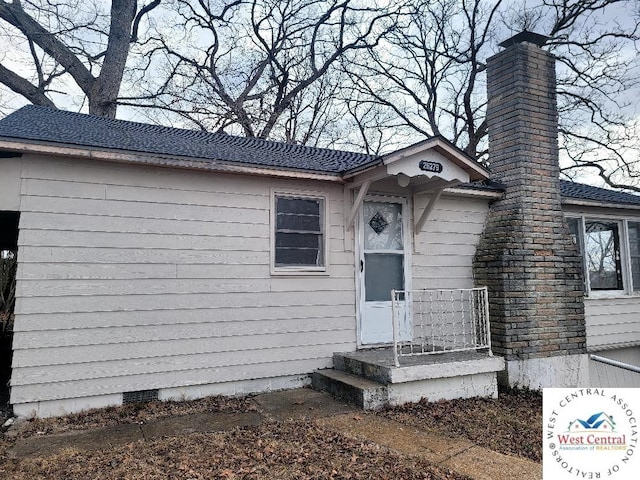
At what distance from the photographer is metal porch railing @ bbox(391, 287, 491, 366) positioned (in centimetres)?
616

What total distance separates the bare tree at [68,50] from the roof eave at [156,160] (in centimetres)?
1014

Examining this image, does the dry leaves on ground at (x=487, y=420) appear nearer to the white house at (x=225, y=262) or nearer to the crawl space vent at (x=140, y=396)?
the white house at (x=225, y=262)

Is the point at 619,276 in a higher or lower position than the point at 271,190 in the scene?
lower

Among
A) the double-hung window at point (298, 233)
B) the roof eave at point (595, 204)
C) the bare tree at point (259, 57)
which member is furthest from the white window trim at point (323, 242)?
the bare tree at point (259, 57)

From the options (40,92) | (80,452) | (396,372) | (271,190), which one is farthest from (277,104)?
(80,452)

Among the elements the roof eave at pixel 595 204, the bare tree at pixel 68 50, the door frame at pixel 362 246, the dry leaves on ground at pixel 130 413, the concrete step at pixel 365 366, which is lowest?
the dry leaves on ground at pixel 130 413

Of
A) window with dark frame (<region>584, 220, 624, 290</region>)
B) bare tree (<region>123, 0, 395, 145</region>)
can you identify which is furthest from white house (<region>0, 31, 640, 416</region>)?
bare tree (<region>123, 0, 395, 145</region>)

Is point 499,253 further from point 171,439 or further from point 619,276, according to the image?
point 171,439

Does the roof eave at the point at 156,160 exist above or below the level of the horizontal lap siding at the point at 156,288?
above

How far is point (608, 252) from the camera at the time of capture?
8.26m

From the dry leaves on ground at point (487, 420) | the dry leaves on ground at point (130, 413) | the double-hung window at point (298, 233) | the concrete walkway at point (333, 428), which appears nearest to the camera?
the concrete walkway at point (333, 428)

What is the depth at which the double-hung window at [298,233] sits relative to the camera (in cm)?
559

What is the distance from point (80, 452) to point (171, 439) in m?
0.67

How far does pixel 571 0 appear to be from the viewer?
15797 millimetres
